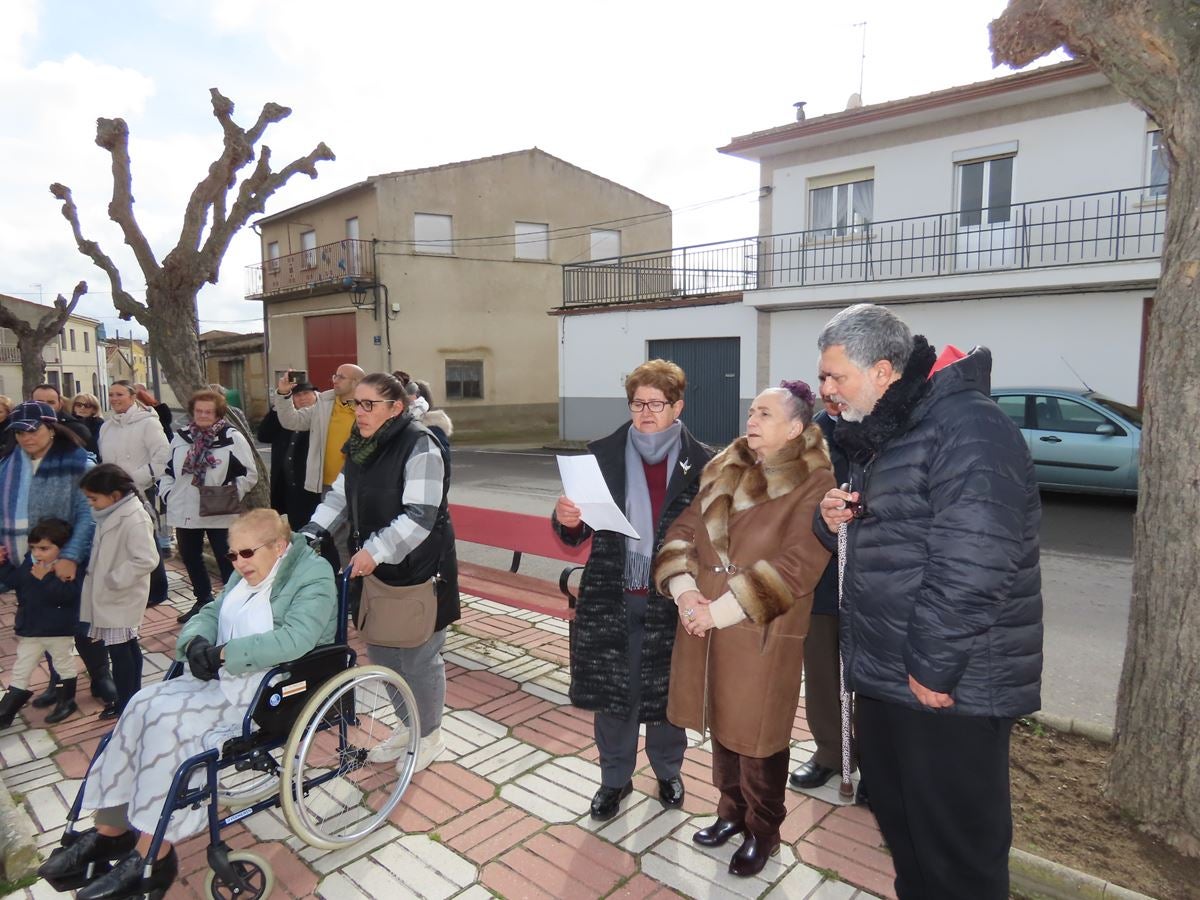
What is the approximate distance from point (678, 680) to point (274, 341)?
1151 inches

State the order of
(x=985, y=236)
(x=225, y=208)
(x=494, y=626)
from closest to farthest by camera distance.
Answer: (x=494, y=626) → (x=225, y=208) → (x=985, y=236)

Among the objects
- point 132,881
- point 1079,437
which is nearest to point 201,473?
A: point 132,881

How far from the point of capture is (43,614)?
402 centimetres

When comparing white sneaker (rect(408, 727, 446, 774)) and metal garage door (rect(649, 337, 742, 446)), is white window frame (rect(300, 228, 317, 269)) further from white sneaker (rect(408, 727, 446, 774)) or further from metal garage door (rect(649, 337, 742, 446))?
white sneaker (rect(408, 727, 446, 774))

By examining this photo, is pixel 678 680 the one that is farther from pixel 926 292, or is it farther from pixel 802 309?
pixel 802 309

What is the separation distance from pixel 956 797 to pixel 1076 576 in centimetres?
592

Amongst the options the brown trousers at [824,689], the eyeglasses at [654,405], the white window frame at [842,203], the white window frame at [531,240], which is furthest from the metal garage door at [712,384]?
the eyeglasses at [654,405]

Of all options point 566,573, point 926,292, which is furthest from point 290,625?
point 926,292

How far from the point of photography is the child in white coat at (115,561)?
3.96 m

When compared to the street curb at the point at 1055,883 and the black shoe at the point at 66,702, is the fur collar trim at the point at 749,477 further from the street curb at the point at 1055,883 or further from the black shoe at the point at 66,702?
the black shoe at the point at 66,702

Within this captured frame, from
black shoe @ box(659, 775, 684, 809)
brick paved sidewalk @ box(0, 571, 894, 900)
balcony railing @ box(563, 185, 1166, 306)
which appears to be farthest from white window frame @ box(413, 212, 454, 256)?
black shoe @ box(659, 775, 684, 809)

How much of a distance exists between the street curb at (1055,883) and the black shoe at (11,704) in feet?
15.3

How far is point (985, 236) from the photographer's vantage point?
13.7m

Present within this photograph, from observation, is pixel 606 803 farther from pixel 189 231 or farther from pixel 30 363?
pixel 30 363
